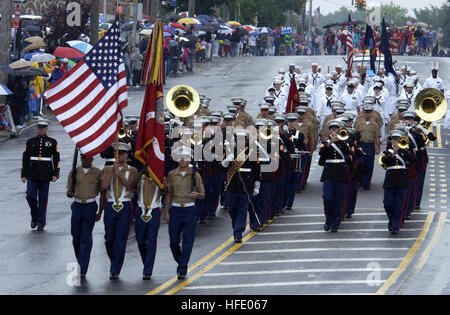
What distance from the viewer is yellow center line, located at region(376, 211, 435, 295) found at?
16.8m

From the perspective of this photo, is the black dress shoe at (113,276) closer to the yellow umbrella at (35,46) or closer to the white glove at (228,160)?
the white glove at (228,160)

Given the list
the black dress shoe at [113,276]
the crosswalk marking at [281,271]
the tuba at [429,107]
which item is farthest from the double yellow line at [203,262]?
the tuba at [429,107]

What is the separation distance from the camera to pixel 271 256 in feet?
63.1

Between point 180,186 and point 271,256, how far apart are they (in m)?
2.44

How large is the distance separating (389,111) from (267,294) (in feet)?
62.6

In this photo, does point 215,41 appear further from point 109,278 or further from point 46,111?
point 109,278

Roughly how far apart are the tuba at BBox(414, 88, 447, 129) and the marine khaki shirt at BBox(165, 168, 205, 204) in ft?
29.1

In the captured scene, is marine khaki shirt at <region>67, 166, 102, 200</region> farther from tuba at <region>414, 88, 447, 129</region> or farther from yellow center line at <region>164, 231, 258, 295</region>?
tuba at <region>414, 88, 447, 129</region>

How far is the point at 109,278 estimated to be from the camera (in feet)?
Answer: 57.4

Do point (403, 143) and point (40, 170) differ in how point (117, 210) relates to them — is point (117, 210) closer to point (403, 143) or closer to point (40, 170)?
point (40, 170)

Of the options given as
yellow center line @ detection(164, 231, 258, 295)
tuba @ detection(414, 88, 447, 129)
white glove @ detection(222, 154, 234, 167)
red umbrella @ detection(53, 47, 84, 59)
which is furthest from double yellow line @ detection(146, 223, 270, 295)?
red umbrella @ detection(53, 47, 84, 59)
